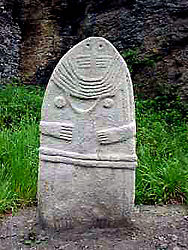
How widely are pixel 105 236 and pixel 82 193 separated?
1.23ft

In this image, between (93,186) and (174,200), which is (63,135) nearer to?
(93,186)

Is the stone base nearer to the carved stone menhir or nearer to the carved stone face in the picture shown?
the carved stone menhir

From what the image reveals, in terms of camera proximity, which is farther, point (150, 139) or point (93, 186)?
point (150, 139)

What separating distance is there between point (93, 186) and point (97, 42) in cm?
110

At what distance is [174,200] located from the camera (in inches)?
130

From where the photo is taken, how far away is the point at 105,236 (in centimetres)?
248

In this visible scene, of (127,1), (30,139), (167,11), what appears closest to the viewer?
(30,139)

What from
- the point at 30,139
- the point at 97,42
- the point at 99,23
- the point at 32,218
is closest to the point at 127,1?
the point at 99,23

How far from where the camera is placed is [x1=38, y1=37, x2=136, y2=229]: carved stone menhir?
2451mm

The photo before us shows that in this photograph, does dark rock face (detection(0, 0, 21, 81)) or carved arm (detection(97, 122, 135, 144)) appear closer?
carved arm (detection(97, 122, 135, 144))

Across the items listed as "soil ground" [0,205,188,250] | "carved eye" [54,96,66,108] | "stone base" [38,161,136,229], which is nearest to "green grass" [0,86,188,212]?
"soil ground" [0,205,188,250]

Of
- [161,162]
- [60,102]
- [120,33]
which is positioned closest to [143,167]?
[161,162]

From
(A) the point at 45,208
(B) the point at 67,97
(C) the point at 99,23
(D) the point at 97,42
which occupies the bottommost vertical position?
(A) the point at 45,208

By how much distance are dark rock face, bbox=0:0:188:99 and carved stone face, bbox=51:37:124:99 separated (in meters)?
4.45
